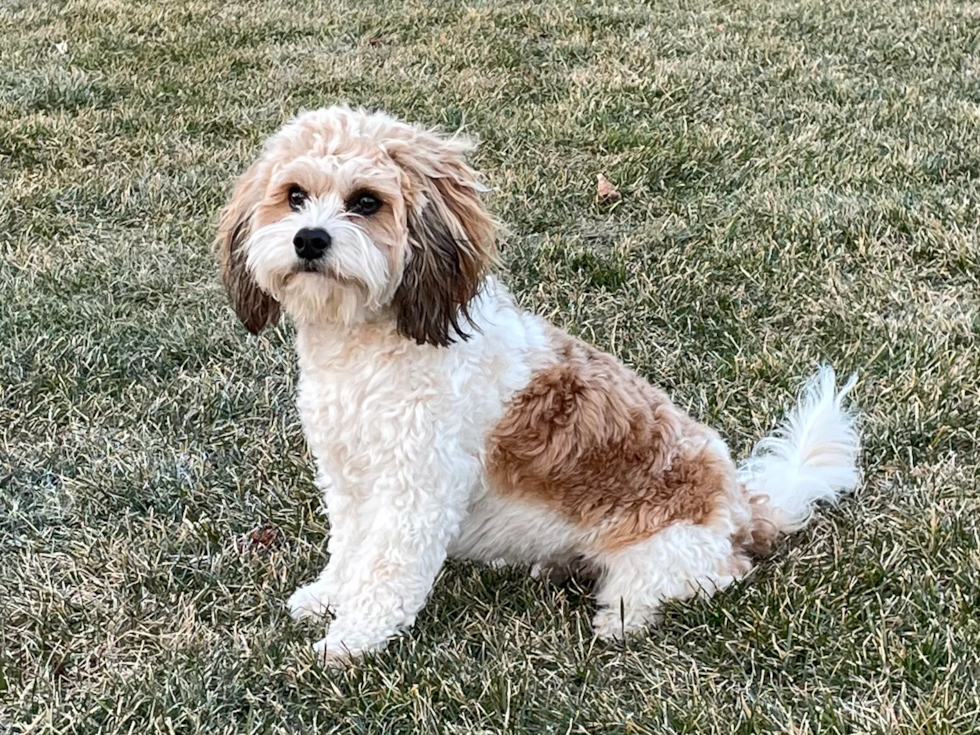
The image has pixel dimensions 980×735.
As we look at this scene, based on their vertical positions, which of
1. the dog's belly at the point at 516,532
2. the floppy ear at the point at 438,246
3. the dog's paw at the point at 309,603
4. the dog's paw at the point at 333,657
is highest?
the floppy ear at the point at 438,246

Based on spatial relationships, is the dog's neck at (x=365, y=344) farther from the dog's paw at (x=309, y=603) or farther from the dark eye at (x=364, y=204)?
the dog's paw at (x=309, y=603)

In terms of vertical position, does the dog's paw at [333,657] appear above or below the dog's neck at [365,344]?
below

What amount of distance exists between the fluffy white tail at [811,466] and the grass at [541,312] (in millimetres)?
102

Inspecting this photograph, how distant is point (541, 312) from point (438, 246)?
2119mm

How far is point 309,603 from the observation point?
3086 millimetres

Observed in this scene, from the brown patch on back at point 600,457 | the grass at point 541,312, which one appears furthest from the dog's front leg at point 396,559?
the brown patch on back at point 600,457

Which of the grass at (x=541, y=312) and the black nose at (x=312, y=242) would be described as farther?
the grass at (x=541, y=312)

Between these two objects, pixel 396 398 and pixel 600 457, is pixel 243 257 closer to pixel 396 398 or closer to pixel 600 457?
pixel 396 398

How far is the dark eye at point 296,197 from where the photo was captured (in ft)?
8.64

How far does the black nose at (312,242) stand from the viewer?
2.47m

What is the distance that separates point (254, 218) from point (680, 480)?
4.84ft

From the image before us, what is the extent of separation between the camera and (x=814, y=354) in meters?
4.30

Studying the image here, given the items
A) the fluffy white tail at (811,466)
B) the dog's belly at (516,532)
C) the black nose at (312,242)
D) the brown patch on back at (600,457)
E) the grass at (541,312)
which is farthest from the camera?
the fluffy white tail at (811,466)

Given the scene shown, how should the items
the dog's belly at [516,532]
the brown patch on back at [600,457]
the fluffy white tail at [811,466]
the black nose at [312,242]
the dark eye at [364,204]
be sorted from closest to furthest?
the black nose at [312,242] → the dark eye at [364,204] → the brown patch on back at [600,457] → the dog's belly at [516,532] → the fluffy white tail at [811,466]
